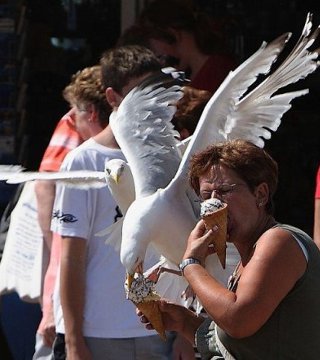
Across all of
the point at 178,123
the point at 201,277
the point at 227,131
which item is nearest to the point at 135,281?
the point at 201,277

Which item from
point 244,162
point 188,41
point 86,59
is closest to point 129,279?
point 244,162

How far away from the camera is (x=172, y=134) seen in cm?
409

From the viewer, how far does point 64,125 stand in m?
5.12

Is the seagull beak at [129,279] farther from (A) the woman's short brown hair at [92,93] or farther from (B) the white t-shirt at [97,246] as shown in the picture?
(A) the woman's short brown hair at [92,93]

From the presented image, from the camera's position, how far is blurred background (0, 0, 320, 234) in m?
6.43

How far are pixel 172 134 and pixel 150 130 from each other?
0.09m

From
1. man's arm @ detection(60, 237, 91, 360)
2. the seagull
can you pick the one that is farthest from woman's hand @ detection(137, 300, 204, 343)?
man's arm @ detection(60, 237, 91, 360)

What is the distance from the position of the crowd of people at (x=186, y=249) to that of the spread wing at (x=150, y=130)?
0.24 m

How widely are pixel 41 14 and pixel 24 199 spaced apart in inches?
87.1

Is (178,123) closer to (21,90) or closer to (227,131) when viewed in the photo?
(227,131)

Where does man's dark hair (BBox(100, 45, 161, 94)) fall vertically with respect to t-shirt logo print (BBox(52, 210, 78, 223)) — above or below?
above

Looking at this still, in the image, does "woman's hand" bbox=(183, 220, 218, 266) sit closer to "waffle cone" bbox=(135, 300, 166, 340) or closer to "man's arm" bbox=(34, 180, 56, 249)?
"waffle cone" bbox=(135, 300, 166, 340)

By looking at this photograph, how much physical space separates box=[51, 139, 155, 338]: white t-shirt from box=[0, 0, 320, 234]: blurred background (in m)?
2.05

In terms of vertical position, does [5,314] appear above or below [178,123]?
below
